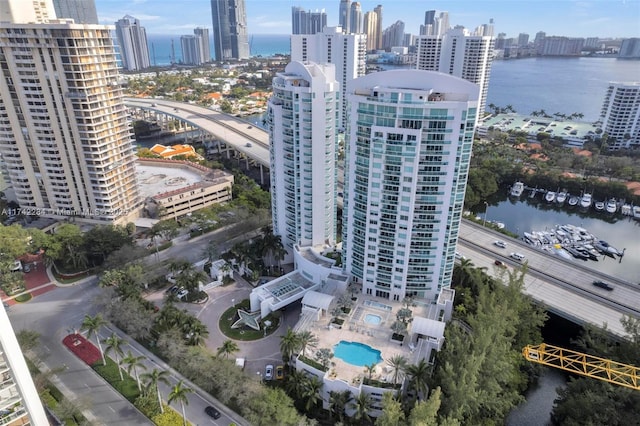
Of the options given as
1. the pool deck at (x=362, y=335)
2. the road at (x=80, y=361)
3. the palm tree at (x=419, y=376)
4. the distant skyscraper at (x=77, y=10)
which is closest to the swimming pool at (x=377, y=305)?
the pool deck at (x=362, y=335)

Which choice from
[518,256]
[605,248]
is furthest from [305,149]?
[605,248]

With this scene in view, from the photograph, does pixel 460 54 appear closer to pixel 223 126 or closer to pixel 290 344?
pixel 223 126

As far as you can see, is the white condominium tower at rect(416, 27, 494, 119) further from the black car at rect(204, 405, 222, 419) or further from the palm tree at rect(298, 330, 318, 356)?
the black car at rect(204, 405, 222, 419)

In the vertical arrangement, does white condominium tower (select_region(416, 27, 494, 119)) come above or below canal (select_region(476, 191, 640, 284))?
above

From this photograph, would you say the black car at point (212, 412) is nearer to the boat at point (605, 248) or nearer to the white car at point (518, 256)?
the white car at point (518, 256)

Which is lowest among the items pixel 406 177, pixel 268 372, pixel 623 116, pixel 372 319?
pixel 268 372

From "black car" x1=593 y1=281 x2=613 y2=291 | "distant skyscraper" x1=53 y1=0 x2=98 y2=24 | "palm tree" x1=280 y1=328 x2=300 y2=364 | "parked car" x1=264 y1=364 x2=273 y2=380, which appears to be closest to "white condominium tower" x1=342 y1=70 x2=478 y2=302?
"palm tree" x1=280 y1=328 x2=300 y2=364
